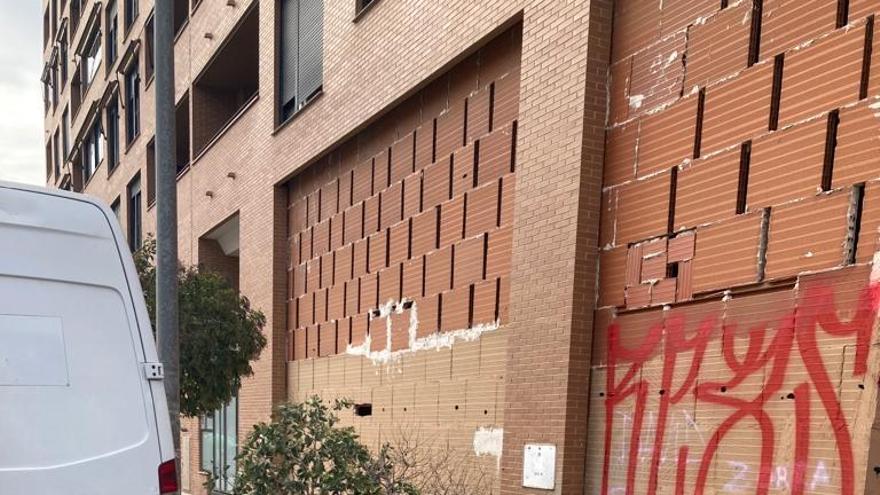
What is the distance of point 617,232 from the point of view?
5.50 metres

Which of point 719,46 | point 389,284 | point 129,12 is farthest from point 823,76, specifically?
point 129,12

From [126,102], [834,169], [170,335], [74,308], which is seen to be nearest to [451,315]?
[170,335]

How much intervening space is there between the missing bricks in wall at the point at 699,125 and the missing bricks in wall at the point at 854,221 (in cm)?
121

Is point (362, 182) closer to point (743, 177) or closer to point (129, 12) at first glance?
point (743, 177)

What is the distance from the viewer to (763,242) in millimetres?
4355

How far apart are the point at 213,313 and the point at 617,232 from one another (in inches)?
196

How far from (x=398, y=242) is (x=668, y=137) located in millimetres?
4079

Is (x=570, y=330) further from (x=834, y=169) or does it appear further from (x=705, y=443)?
(x=834, y=169)

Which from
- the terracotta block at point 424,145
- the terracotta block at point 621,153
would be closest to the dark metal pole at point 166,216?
the terracotta block at point 424,145

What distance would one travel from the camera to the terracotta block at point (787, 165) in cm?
408

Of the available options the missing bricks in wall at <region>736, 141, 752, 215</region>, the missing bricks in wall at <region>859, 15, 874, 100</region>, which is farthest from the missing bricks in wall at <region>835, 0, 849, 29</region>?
the missing bricks in wall at <region>736, 141, 752, 215</region>

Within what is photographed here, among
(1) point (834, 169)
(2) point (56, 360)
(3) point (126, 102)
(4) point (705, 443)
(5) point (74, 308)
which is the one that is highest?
(3) point (126, 102)

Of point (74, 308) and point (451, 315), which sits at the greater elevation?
point (74, 308)

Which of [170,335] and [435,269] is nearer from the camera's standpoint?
[170,335]
